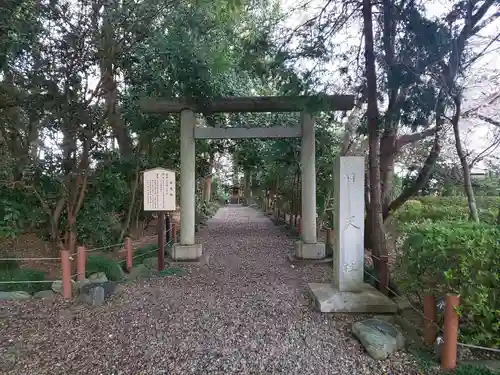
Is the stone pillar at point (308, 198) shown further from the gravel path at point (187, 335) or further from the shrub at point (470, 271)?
the shrub at point (470, 271)

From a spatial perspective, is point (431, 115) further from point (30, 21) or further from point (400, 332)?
point (30, 21)

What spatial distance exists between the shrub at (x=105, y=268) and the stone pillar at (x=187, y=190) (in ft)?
4.90

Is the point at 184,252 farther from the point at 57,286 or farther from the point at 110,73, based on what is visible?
the point at 110,73

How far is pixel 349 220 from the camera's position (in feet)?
13.9

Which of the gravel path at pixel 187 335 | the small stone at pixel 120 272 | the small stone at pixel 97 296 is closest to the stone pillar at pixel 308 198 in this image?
the gravel path at pixel 187 335

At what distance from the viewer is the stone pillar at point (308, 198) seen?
7.36m

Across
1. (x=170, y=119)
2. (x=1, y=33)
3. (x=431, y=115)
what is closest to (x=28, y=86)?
(x=1, y=33)

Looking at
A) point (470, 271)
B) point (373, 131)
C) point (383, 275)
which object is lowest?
point (383, 275)

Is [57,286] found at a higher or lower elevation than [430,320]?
lower

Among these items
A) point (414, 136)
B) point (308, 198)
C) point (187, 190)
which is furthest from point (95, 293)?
point (414, 136)

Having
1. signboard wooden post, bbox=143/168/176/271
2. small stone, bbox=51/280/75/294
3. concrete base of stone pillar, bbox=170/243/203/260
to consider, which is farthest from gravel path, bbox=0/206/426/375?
concrete base of stone pillar, bbox=170/243/203/260

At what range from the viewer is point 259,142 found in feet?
37.7

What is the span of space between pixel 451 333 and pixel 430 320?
0.45 metres

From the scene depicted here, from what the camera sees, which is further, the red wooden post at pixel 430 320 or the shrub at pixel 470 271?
the red wooden post at pixel 430 320
